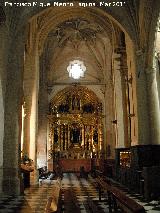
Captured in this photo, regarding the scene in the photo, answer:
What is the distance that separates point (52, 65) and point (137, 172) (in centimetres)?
1675

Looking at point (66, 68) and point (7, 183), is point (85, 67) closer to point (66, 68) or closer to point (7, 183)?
point (66, 68)

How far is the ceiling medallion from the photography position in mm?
26353

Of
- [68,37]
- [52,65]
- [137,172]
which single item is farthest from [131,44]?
[52,65]

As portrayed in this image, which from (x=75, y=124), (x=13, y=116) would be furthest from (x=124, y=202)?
(x=75, y=124)

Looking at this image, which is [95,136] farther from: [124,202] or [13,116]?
[124,202]

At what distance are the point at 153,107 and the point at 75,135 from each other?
1526 cm

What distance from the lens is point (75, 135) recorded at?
26141 mm

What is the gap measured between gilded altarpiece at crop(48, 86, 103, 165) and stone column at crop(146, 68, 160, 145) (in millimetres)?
14032

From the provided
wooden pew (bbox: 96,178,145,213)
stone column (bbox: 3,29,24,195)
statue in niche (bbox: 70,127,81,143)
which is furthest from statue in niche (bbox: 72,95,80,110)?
wooden pew (bbox: 96,178,145,213)

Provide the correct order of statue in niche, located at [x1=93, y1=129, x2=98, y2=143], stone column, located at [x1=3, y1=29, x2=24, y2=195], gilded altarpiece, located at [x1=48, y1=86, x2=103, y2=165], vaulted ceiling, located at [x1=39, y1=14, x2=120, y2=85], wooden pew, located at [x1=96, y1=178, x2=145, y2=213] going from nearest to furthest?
wooden pew, located at [x1=96, y1=178, x2=145, y2=213] < stone column, located at [x1=3, y1=29, x2=24, y2=195] < vaulted ceiling, located at [x1=39, y1=14, x2=120, y2=85] < gilded altarpiece, located at [x1=48, y1=86, x2=103, y2=165] < statue in niche, located at [x1=93, y1=129, x2=98, y2=143]

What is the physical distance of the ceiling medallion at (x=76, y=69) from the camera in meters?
26.4

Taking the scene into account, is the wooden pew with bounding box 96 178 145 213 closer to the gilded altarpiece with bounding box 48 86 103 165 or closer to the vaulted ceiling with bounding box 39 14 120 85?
the vaulted ceiling with bounding box 39 14 120 85

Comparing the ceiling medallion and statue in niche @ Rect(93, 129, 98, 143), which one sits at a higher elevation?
the ceiling medallion

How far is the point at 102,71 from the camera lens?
25.9 m
